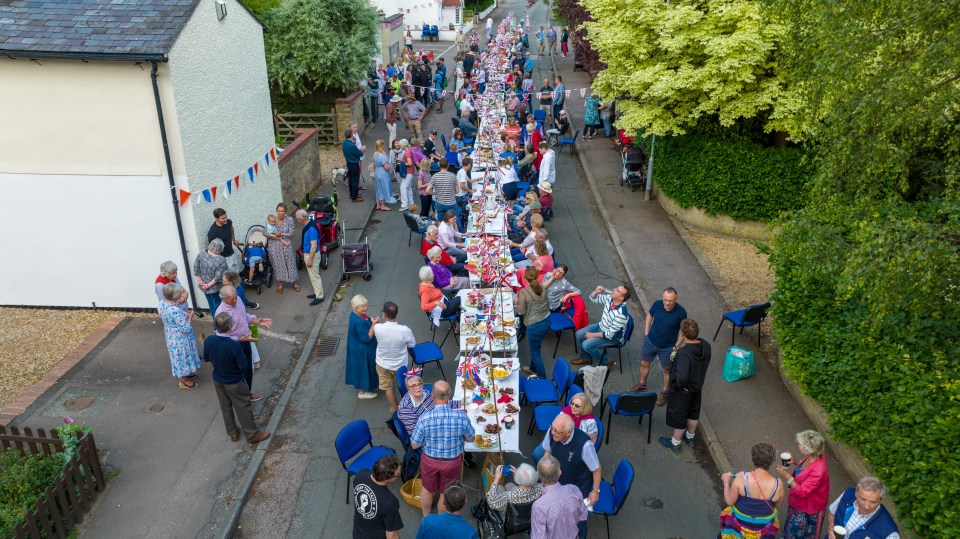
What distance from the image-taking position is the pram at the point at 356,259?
533 inches

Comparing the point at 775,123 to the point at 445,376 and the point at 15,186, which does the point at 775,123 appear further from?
the point at 15,186

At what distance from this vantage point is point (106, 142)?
11.4 meters

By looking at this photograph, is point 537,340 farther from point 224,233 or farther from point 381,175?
point 381,175

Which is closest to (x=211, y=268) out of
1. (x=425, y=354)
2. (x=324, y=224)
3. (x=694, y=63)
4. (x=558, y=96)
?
(x=324, y=224)

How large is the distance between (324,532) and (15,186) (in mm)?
8211

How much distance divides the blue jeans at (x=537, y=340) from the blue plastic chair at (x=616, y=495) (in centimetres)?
287

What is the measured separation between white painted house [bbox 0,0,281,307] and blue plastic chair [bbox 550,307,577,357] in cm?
604

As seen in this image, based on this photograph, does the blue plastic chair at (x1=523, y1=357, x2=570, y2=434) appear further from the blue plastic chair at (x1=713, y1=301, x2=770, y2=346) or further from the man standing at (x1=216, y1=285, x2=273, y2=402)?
the man standing at (x1=216, y1=285, x2=273, y2=402)

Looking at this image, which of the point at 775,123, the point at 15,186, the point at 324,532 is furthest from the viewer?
the point at 775,123

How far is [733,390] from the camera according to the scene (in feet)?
33.3

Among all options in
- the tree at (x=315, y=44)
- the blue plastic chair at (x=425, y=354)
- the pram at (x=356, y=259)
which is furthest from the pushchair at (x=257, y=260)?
the tree at (x=315, y=44)

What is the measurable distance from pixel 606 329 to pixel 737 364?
6.52 feet

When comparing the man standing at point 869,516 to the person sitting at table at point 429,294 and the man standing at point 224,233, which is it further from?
the man standing at point 224,233

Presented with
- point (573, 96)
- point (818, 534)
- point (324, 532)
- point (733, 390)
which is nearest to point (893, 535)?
point (818, 534)
